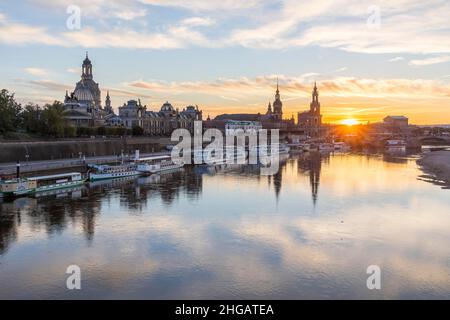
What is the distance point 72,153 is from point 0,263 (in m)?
42.6

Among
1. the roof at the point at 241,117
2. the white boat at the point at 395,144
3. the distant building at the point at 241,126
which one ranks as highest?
the roof at the point at 241,117

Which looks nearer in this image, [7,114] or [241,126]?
[7,114]

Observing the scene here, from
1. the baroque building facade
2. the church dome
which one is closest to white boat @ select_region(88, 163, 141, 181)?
the baroque building facade

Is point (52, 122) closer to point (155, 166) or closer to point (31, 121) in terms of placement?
point (31, 121)

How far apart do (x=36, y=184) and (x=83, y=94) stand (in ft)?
242

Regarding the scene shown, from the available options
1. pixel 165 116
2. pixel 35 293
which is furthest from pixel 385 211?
pixel 165 116

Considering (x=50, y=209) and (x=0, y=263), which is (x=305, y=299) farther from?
(x=50, y=209)

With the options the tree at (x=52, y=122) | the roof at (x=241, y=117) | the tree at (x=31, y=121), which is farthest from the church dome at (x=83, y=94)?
the roof at (x=241, y=117)

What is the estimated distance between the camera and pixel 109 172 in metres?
48.7

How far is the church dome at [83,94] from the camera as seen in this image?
10738 cm

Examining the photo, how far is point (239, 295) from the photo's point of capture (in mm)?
16500

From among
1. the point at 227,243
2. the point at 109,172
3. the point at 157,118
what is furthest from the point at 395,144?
the point at 227,243

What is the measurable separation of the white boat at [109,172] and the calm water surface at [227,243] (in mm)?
6476

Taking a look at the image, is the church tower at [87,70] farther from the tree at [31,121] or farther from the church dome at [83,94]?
the tree at [31,121]
